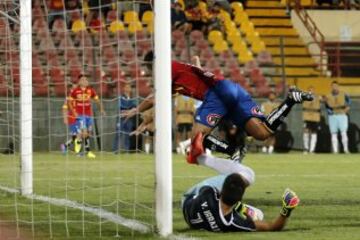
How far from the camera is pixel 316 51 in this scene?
116 ft

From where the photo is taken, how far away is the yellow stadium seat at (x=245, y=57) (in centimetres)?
3180

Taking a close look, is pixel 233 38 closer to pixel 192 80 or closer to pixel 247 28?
pixel 247 28

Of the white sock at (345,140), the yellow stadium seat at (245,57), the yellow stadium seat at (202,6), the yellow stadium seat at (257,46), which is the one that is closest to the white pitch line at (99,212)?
the white sock at (345,140)

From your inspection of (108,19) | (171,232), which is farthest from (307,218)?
(108,19)

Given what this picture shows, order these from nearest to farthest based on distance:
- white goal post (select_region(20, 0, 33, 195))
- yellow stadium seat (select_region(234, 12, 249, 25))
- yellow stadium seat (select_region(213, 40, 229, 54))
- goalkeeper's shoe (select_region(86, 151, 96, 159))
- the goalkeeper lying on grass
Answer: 1. the goalkeeper lying on grass
2. white goal post (select_region(20, 0, 33, 195))
3. goalkeeper's shoe (select_region(86, 151, 96, 159))
4. yellow stadium seat (select_region(213, 40, 229, 54))
5. yellow stadium seat (select_region(234, 12, 249, 25))

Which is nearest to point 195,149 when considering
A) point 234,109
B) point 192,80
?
point 234,109

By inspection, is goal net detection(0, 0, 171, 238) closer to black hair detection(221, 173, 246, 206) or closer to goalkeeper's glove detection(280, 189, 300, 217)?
black hair detection(221, 173, 246, 206)

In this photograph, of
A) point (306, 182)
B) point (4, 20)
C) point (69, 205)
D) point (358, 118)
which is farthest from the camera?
point (358, 118)

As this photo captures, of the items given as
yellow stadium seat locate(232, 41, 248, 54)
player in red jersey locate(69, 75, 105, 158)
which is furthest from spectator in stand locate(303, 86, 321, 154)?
player in red jersey locate(69, 75, 105, 158)

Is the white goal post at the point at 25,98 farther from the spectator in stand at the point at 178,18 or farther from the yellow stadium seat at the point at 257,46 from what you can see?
the yellow stadium seat at the point at 257,46

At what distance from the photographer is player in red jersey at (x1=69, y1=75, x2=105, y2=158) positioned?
24328 millimetres

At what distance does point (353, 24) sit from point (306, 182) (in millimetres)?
20828

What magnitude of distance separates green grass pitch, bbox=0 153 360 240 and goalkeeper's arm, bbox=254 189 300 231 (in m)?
0.11

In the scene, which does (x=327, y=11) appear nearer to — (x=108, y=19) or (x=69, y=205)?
(x=108, y=19)
